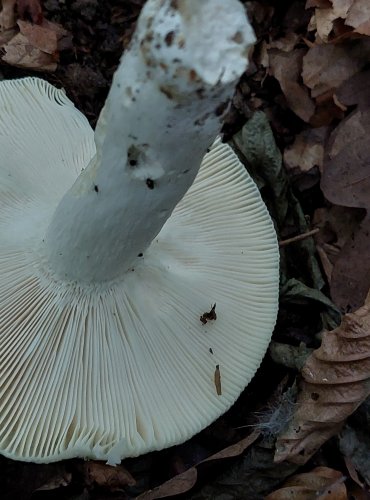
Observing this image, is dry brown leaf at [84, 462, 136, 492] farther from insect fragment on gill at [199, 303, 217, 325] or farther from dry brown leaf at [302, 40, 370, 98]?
dry brown leaf at [302, 40, 370, 98]

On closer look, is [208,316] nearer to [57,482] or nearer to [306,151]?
[57,482]

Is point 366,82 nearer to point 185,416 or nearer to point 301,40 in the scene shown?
point 301,40

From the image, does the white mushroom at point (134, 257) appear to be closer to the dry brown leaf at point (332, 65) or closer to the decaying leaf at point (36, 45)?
the decaying leaf at point (36, 45)

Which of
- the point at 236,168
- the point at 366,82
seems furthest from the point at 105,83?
the point at 366,82

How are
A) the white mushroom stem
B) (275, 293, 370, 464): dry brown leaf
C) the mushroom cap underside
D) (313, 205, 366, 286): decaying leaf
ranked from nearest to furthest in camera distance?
the white mushroom stem → the mushroom cap underside → (275, 293, 370, 464): dry brown leaf → (313, 205, 366, 286): decaying leaf

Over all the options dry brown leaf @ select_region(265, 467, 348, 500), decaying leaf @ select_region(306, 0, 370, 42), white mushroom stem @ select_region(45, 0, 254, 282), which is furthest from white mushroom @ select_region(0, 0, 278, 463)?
decaying leaf @ select_region(306, 0, 370, 42)

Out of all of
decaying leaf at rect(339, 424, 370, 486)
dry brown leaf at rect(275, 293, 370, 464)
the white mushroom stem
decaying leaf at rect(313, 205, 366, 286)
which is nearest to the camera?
the white mushroom stem

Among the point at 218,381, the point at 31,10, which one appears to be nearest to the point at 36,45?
the point at 31,10

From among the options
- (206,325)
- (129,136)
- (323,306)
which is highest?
(129,136)
